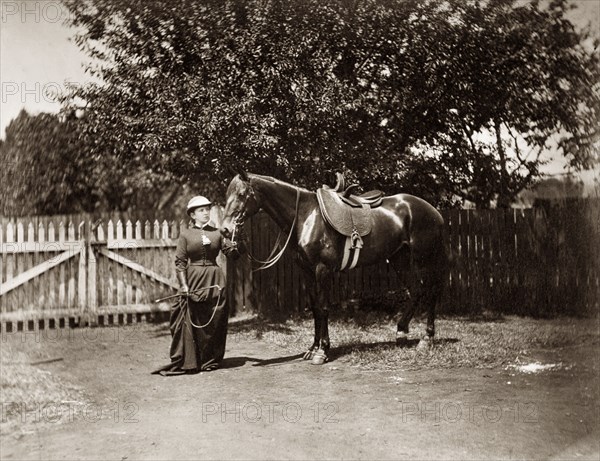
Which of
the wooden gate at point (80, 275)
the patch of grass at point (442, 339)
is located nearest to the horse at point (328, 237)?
the patch of grass at point (442, 339)

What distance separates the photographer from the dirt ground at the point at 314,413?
384 cm

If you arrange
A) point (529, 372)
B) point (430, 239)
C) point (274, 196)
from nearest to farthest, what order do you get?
point (529, 372), point (274, 196), point (430, 239)

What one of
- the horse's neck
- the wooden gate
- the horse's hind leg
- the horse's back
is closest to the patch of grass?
the horse's hind leg

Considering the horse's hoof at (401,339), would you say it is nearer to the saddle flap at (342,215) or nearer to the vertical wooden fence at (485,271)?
the saddle flap at (342,215)

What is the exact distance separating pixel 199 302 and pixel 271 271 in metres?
4.17

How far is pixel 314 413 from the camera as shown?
183 inches

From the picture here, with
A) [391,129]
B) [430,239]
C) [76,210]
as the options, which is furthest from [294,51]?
[76,210]

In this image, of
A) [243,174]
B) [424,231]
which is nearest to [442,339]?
[424,231]

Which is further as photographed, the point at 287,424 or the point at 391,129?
the point at 391,129

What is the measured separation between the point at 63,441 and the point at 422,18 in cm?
649

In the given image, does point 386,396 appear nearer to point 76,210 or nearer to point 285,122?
point 285,122

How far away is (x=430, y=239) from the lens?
783 cm

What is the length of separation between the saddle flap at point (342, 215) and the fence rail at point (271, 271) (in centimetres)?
297

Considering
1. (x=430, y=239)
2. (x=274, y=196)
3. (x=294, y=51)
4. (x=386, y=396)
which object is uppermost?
(x=294, y=51)
